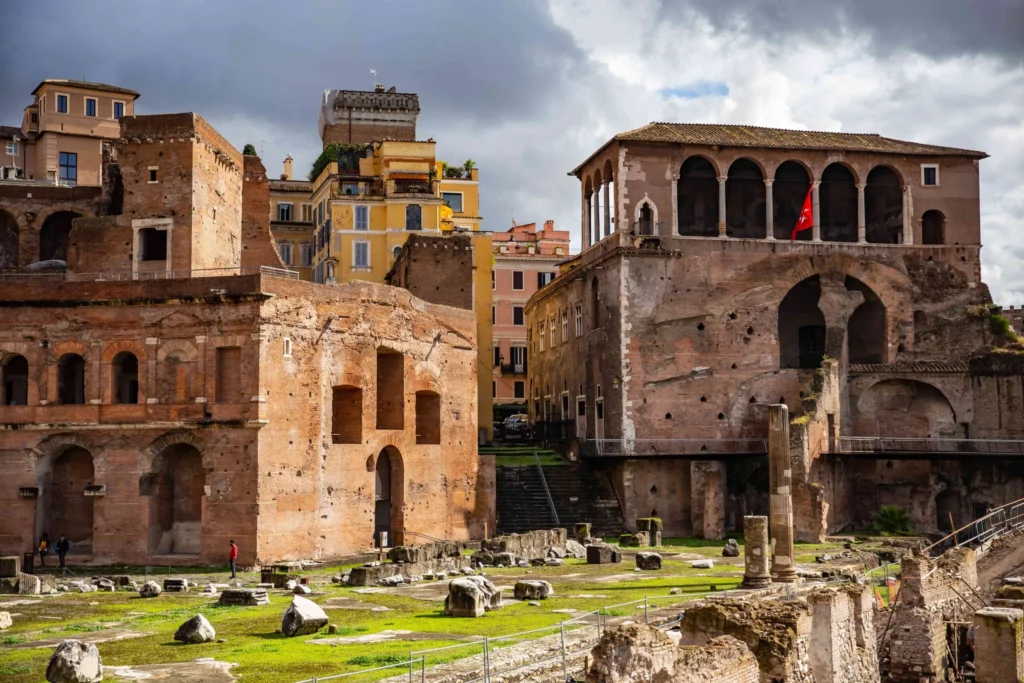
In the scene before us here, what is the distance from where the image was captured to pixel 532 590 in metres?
26.2

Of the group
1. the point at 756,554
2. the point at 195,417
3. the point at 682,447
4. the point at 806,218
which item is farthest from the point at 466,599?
the point at 806,218

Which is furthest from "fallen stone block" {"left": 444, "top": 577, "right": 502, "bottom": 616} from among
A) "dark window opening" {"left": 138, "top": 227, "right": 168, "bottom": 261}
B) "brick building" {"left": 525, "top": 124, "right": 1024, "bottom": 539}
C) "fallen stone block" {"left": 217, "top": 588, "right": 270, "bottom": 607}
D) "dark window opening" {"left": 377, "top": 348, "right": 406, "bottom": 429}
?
"dark window opening" {"left": 138, "top": 227, "right": 168, "bottom": 261}

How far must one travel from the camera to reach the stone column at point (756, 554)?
92.3ft

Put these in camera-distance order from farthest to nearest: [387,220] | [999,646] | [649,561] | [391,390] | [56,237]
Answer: [387,220]
[56,237]
[391,390]
[649,561]
[999,646]

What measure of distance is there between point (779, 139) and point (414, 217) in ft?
53.2

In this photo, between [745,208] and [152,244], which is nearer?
[152,244]

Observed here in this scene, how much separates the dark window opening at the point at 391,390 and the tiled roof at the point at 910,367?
17.6 metres

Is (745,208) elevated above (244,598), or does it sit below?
above

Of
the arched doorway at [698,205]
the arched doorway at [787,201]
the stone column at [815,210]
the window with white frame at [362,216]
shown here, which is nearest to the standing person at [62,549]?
the window with white frame at [362,216]

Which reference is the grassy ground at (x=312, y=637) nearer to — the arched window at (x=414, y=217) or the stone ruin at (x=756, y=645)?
the stone ruin at (x=756, y=645)

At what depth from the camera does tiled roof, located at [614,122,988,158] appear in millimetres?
47562

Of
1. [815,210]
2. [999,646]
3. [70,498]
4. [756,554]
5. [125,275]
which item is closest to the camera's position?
[999,646]

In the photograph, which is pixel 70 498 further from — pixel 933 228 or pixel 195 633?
pixel 933 228

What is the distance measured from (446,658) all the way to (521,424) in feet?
133
